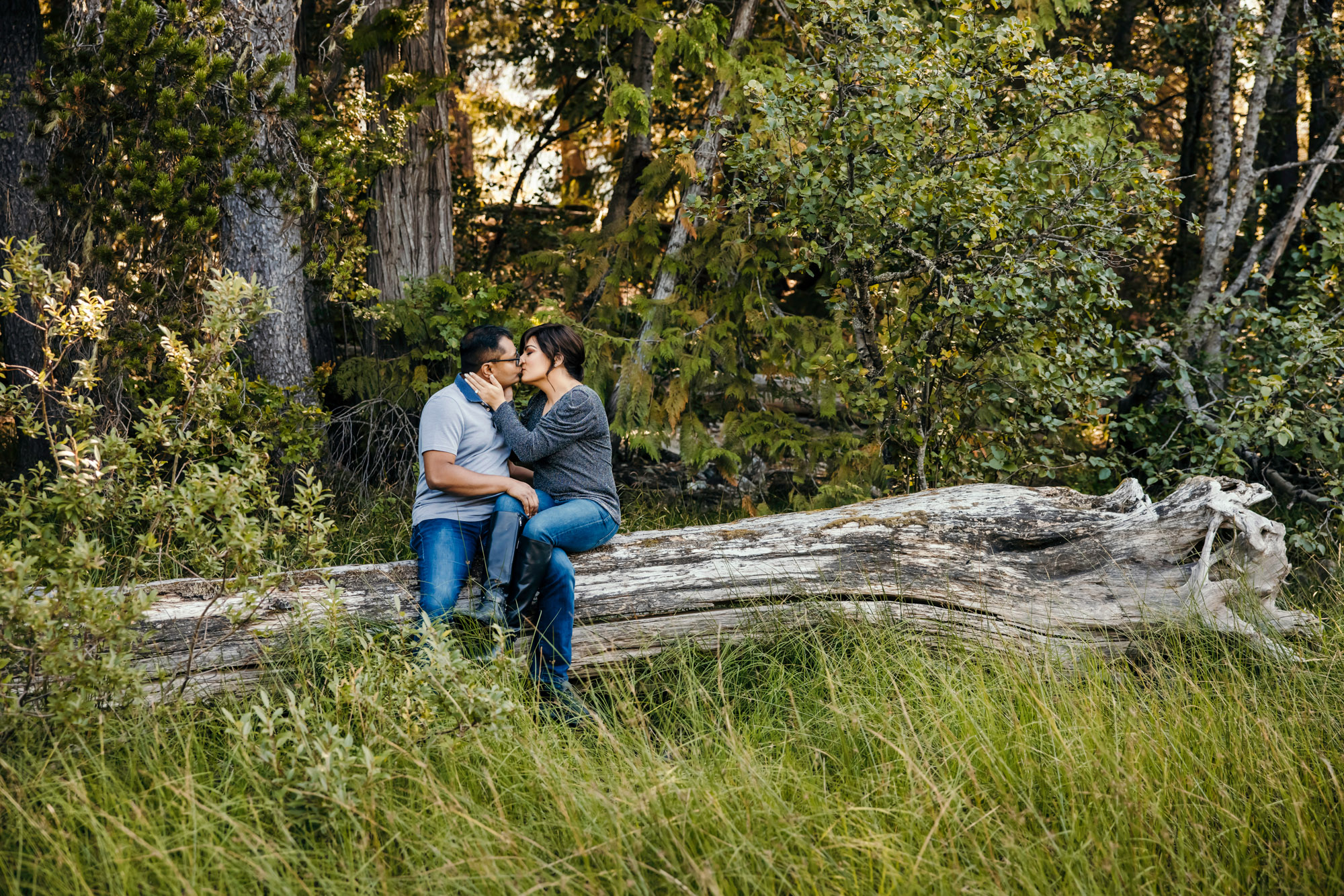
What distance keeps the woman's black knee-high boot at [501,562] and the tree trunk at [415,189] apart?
11.8 feet

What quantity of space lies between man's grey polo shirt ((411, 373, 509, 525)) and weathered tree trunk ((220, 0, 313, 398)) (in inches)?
87.6

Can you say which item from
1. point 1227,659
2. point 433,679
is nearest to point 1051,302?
point 1227,659

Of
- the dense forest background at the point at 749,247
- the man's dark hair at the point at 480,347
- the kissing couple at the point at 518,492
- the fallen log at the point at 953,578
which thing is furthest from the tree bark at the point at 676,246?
the fallen log at the point at 953,578

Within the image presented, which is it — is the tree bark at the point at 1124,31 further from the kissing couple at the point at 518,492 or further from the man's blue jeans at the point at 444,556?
the man's blue jeans at the point at 444,556

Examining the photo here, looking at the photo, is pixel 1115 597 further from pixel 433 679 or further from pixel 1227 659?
pixel 433 679

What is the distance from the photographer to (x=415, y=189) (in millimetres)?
7234

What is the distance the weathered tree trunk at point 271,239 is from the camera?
18.9 feet

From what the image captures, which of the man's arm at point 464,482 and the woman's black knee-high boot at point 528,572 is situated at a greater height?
the man's arm at point 464,482

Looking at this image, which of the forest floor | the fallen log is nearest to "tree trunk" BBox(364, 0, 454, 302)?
the fallen log

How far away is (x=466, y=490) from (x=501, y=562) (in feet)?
1.16

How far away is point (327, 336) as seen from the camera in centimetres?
779

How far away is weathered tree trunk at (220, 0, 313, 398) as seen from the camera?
575 centimetres

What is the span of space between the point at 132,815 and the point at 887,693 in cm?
255

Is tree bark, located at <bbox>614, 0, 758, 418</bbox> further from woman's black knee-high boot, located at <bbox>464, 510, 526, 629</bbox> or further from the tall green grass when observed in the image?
the tall green grass
